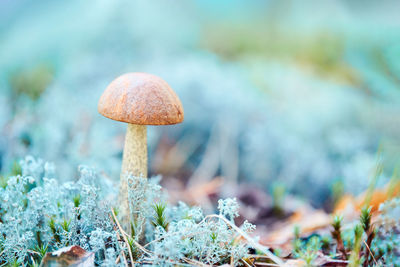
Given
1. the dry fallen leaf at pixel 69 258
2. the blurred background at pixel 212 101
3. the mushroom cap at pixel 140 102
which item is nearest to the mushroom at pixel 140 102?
the mushroom cap at pixel 140 102

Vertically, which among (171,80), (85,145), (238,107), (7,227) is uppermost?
(171,80)

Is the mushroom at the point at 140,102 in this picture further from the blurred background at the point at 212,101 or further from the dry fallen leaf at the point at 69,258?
the blurred background at the point at 212,101

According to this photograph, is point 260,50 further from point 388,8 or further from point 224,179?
point 224,179

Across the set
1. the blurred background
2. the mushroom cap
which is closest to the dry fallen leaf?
the mushroom cap

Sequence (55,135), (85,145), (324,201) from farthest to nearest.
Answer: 1. (324,201)
2. (85,145)
3. (55,135)

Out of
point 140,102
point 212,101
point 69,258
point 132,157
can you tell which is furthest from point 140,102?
point 212,101

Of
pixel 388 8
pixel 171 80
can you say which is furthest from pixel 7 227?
pixel 388 8

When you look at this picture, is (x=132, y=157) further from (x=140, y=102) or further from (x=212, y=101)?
(x=212, y=101)
